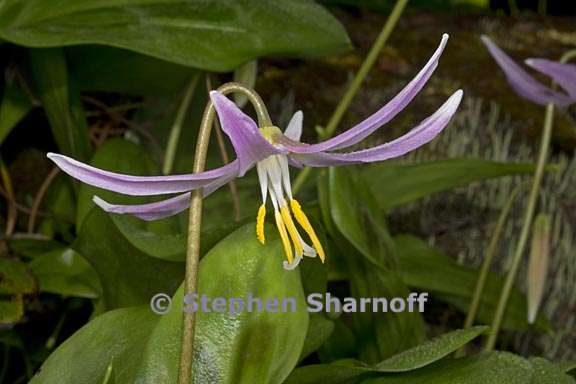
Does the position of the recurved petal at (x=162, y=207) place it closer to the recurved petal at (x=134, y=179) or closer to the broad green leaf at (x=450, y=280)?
the recurved petal at (x=134, y=179)

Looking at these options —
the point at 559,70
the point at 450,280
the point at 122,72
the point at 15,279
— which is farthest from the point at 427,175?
the point at 15,279

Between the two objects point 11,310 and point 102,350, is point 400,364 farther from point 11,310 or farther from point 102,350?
point 11,310

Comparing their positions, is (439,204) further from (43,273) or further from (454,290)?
(43,273)

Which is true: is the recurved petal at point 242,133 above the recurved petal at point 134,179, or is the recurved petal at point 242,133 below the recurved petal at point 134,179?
above

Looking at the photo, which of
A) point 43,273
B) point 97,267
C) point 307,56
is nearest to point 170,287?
point 97,267

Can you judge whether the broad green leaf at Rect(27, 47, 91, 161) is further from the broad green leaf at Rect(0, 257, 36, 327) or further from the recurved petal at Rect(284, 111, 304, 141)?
the recurved petal at Rect(284, 111, 304, 141)

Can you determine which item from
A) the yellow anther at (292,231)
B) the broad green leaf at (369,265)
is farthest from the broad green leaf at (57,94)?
the yellow anther at (292,231)
